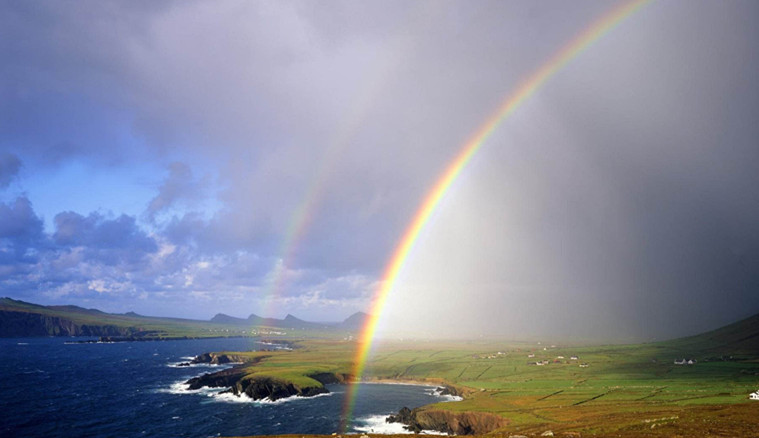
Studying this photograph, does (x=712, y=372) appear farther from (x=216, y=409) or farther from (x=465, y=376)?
(x=216, y=409)

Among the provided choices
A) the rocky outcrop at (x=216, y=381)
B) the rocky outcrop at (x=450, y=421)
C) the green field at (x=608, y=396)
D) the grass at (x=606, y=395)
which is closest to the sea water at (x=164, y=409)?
the rocky outcrop at (x=450, y=421)

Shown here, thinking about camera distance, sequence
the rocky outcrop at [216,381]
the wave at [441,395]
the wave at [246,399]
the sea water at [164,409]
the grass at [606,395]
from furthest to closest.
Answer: the rocky outcrop at [216,381], the wave at [441,395], the wave at [246,399], the sea water at [164,409], the grass at [606,395]

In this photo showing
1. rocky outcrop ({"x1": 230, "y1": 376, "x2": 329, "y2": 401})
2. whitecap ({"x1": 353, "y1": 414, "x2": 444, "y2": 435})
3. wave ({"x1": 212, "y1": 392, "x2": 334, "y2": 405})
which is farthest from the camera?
rocky outcrop ({"x1": 230, "y1": 376, "x2": 329, "y2": 401})

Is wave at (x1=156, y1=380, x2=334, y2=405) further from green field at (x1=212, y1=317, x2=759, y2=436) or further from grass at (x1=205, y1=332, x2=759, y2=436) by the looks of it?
grass at (x1=205, y1=332, x2=759, y2=436)

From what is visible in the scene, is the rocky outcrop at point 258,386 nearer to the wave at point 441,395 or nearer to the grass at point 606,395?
the grass at point 606,395

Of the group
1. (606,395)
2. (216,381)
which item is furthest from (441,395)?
(216,381)

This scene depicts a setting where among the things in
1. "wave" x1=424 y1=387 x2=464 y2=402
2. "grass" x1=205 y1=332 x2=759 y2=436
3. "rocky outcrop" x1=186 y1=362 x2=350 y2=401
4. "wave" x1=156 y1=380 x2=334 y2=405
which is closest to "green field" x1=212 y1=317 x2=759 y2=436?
"grass" x1=205 y1=332 x2=759 y2=436

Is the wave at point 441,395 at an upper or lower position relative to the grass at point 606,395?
lower

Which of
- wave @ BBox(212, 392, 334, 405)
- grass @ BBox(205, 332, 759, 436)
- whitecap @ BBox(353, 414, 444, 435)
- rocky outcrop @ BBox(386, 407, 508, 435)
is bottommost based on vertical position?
wave @ BBox(212, 392, 334, 405)

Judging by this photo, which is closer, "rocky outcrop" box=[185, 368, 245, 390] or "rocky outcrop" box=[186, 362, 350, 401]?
"rocky outcrop" box=[186, 362, 350, 401]

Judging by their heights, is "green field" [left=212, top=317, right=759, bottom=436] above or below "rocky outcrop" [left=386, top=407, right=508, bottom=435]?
above
